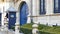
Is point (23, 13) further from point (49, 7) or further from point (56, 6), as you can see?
point (56, 6)

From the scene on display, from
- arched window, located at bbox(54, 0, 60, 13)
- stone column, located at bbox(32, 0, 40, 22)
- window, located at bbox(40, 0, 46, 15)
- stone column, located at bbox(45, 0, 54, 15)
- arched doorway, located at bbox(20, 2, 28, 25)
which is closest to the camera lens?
arched window, located at bbox(54, 0, 60, 13)

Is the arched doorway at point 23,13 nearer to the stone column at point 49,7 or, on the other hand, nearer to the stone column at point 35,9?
the stone column at point 35,9

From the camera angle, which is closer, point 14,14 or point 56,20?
point 56,20

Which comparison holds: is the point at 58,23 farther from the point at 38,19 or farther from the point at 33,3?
the point at 33,3

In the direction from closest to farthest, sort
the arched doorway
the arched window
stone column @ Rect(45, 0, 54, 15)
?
1. the arched window
2. stone column @ Rect(45, 0, 54, 15)
3. the arched doorway

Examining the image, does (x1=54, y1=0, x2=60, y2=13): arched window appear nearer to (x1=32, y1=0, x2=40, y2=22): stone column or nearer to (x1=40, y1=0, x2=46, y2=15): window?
(x1=40, y1=0, x2=46, y2=15): window

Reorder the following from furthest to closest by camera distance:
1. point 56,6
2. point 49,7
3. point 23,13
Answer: point 23,13 → point 49,7 → point 56,6

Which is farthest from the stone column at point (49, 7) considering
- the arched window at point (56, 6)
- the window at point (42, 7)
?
the window at point (42, 7)

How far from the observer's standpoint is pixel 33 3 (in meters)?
25.2

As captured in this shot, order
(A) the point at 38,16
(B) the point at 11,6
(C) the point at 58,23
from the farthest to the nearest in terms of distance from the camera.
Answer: (B) the point at 11,6, (A) the point at 38,16, (C) the point at 58,23

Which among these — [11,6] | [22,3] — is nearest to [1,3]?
[11,6]

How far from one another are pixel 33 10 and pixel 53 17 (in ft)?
14.9

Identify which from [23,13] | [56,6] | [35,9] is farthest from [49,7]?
[23,13]

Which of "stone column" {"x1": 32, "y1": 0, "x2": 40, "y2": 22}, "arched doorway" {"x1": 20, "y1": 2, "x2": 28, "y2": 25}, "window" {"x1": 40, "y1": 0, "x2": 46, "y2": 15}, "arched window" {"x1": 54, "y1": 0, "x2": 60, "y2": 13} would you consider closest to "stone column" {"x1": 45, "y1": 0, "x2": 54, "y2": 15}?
"arched window" {"x1": 54, "y1": 0, "x2": 60, "y2": 13}
